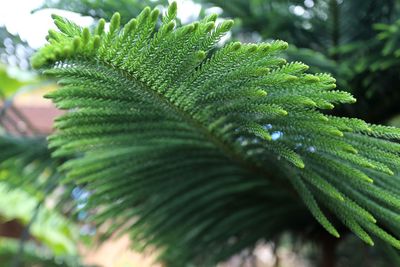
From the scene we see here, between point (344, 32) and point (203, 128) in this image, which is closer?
point (203, 128)

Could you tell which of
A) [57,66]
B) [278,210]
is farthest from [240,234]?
[57,66]

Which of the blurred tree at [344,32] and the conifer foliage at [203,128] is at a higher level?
the blurred tree at [344,32]

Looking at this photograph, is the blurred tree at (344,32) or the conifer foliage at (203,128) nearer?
the conifer foliage at (203,128)

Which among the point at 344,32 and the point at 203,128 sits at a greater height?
the point at 344,32

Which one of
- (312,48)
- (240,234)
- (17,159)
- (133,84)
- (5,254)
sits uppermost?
(312,48)

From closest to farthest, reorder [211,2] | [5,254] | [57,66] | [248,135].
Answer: [57,66] → [248,135] → [211,2] → [5,254]

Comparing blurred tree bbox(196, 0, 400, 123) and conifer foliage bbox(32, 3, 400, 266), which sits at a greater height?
blurred tree bbox(196, 0, 400, 123)

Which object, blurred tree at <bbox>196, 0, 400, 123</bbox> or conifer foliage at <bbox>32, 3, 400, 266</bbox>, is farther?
blurred tree at <bbox>196, 0, 400, 123</bbox>

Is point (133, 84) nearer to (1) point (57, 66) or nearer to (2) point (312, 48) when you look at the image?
(1) point (57, 66)
